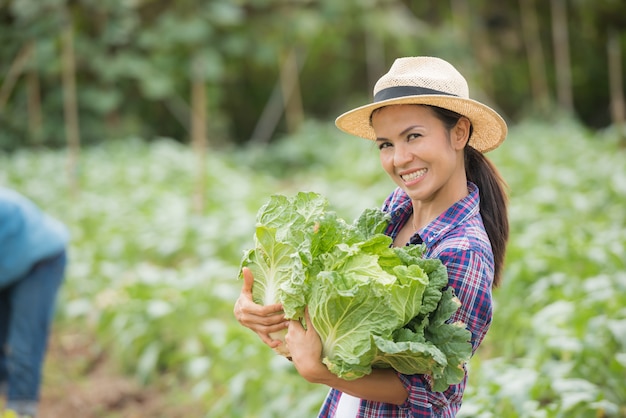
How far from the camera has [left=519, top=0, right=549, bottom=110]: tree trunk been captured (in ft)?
53.7

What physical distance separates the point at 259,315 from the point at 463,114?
0.75 metres

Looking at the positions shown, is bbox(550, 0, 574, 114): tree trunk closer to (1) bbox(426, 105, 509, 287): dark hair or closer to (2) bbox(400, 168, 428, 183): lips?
(1) bbox(426, 105, 509, 287): dark hair

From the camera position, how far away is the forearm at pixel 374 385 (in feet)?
5.59

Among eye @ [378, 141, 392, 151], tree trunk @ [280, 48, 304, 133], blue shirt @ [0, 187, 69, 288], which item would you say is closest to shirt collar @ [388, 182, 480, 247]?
eye @ [378, 141, 392, 151]

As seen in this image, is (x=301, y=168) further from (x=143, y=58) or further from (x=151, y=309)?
(x=151, y=309)

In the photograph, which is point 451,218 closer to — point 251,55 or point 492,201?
point 492,201

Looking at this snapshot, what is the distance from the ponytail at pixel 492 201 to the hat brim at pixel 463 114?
0.04 metres

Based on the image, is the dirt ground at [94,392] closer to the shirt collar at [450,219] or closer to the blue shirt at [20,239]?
the blue shirt at [20,239]

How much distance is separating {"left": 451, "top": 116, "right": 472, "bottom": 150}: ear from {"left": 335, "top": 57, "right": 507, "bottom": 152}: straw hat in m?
0.02

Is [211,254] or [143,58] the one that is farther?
[143,58]

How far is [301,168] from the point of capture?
1255 centimetres

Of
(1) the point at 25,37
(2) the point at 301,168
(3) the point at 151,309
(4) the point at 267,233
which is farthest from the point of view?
(2) the point at 301,168

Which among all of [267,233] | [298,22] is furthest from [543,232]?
[298,22]

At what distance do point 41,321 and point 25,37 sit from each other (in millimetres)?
7547
